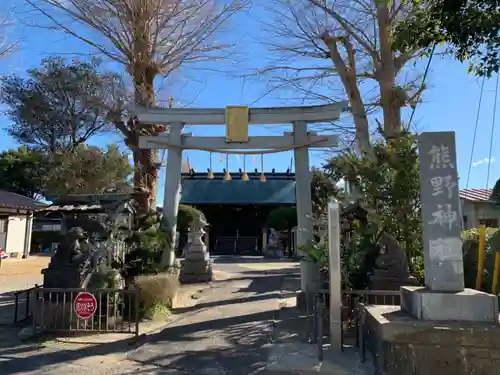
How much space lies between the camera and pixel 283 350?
650 cm

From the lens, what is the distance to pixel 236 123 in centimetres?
1098

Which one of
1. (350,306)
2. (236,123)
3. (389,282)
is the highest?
(236,123)

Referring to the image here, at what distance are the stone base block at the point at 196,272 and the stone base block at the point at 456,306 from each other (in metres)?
11.3

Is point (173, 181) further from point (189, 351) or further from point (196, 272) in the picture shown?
point (189, 351)

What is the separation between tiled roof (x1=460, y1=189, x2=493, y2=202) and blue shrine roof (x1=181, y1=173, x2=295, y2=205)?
1134cm

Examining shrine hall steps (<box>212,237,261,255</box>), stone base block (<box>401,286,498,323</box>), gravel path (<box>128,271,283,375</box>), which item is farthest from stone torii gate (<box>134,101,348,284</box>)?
shrine hall steps (<box>212,237,261,255</box>)

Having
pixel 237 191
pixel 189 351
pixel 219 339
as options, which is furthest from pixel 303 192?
pixel 237 191

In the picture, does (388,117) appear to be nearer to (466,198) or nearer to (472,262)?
(472,262)

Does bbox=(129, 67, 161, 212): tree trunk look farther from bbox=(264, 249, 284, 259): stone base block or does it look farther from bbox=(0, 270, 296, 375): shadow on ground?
bbox=(264, 249, 284, 259): stone base block

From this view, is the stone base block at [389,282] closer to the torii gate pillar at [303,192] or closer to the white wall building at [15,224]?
the torii gate pillar at [303,192]

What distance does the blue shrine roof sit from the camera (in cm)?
3011

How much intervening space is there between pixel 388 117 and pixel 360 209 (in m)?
3.42

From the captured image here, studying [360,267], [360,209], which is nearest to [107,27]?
[360,209]

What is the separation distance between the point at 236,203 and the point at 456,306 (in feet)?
84.3
